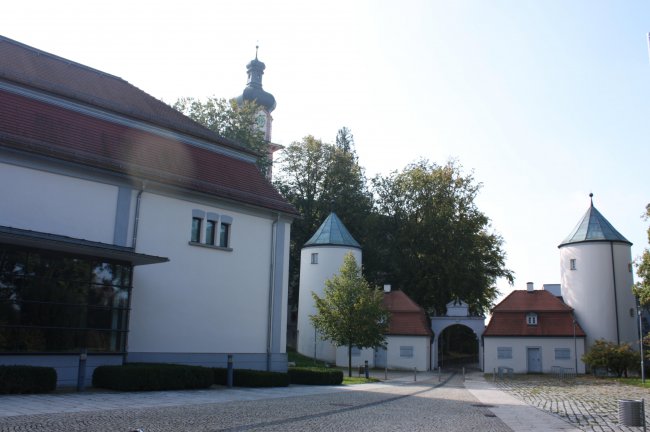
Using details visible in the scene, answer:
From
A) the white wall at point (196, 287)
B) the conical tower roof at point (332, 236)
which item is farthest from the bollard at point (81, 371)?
the conical tower roof at point (332, 236)

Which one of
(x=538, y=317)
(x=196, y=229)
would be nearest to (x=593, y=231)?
(x=538, y=317)

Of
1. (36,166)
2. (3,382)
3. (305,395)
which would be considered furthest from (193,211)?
(3,382)

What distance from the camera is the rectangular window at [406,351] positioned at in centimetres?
4534

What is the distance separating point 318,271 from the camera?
4656 centimetres

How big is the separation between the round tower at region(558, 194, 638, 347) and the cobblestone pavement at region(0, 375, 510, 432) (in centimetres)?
3044

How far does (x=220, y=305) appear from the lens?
2314cm

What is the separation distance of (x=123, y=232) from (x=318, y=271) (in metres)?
27.2

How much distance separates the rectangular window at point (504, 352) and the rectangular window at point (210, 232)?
93.5 feet

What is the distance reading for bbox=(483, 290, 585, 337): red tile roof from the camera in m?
43.9

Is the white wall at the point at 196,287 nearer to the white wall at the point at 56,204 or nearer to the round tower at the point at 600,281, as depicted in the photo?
the white wall at the point at 56,204

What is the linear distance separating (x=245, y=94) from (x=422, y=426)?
208 feet

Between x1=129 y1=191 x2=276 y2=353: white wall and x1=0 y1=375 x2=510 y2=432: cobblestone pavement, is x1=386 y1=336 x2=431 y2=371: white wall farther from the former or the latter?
x1=0 y1=375 x2=510 y2=432: cobblestone pavement

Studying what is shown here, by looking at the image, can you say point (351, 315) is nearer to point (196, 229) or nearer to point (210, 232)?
point (210, 232)

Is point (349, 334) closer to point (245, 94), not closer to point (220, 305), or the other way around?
point (220, 305)
